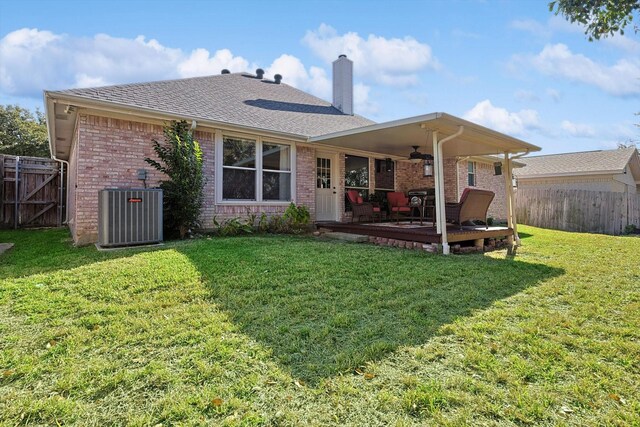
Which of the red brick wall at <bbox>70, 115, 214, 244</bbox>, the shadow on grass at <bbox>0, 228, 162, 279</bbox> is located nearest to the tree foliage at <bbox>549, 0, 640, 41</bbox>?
the red brick wall at <bbox>70, 115, 214, 244</bbox>

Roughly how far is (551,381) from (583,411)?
0.27m

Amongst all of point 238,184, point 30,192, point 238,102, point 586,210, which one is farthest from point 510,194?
point 30,192

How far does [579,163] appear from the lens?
1766cm

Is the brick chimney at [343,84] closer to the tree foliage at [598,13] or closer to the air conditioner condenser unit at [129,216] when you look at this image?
the tree foliage at [598,13]

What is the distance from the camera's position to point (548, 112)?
560 inches

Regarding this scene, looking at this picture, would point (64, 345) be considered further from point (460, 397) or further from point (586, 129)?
point (586, 129)

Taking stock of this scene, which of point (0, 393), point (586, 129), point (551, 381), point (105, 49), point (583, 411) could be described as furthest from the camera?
point (586, 129)

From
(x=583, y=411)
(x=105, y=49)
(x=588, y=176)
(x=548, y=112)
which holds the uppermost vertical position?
A: (x=105, y=49)

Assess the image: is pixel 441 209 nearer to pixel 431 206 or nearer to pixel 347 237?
pixel 347 237

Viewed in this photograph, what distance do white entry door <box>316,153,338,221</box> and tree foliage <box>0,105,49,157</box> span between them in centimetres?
2021

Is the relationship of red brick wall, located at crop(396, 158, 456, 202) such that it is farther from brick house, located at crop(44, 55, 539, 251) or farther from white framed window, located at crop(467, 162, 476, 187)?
white framed window, located at crop(467, 162, 476, 187)

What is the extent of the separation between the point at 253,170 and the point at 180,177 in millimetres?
2160

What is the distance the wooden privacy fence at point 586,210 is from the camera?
502 inches

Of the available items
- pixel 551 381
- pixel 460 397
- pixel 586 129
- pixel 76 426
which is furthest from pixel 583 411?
pixel 586 129
